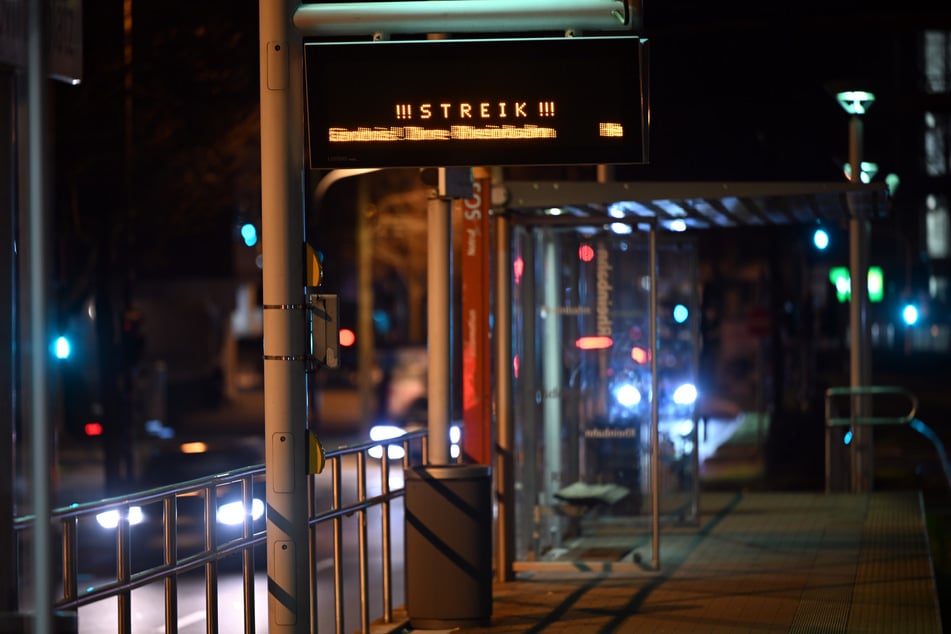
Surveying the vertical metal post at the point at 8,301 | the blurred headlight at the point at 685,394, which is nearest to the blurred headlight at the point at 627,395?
the blurred headlight at the point at 685,394

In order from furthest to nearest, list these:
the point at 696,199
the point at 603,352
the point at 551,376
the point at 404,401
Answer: the point at 404,401, the point at 603,352, the point at 551,376, the point at 696,199

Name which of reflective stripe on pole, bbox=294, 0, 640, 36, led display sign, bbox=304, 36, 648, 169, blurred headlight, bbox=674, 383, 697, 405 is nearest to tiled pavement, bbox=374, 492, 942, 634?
blurred headlight, bbox=674, 383, 697, 405

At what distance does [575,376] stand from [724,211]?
2.60m

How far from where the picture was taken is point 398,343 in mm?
75500

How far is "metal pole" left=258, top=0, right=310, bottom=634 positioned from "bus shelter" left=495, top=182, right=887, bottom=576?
159 inches

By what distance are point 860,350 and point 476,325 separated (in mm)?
7817

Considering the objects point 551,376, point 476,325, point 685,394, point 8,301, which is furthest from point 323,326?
point 685,394

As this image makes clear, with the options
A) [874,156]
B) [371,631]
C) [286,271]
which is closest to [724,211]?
[371,631]

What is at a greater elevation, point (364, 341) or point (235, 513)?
point (364, 341)

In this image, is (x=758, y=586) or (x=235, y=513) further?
(x=758, y=586)

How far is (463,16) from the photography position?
748cm

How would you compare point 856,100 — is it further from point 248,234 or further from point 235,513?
point 235,513

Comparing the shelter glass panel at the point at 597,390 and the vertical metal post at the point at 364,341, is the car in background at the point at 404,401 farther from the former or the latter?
the shelter glass panel at the point at 597,390

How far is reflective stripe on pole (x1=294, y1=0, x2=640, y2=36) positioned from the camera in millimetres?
7461
